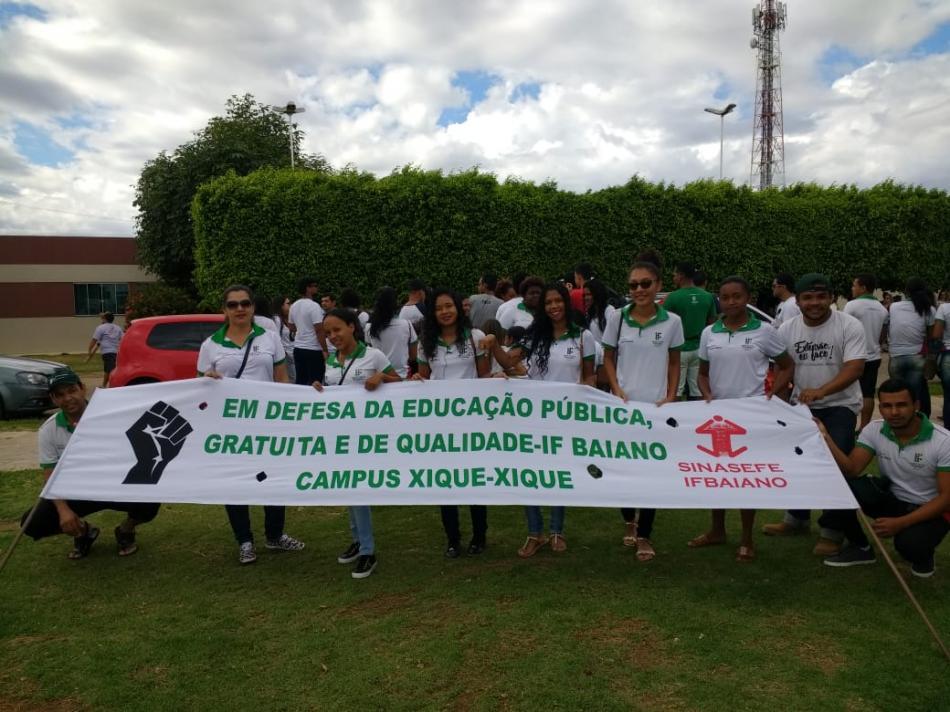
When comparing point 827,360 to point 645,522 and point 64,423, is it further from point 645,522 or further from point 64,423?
point 64,423

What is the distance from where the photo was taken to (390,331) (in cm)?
612

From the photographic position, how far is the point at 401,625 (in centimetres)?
362

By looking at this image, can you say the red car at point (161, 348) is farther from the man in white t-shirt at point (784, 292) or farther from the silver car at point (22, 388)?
the man in white t-shirt at point (784, 292)

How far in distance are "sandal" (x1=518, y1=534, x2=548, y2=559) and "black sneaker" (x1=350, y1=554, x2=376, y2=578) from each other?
0.98m

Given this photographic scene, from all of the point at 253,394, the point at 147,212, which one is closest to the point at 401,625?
the point at 253,394

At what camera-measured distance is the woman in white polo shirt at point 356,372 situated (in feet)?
14.3

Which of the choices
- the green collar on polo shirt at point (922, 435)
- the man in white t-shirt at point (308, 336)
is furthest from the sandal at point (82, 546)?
the green collar on polo shirt at point (922, 435)

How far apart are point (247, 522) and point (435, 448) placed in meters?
1.48

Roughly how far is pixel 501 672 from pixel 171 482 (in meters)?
2.33

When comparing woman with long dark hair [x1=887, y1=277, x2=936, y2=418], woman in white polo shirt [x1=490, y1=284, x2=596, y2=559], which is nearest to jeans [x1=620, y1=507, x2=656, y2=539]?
woman in white polo shirt [x1=490, y1=284, x2=596, y2=559]

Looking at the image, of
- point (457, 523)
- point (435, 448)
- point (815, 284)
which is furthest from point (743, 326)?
point (457, 523)

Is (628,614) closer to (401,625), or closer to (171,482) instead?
(401,625)

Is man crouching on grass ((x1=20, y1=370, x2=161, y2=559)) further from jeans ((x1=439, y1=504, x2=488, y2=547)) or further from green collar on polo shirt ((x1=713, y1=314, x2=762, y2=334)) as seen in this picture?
green collar on polo shirt ((x1=713, y1=314, x2=762, y2=334))

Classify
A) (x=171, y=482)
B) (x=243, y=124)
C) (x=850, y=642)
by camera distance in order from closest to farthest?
(x=850, y=642) → (x=171, y=482) → (x=243, y=124)
